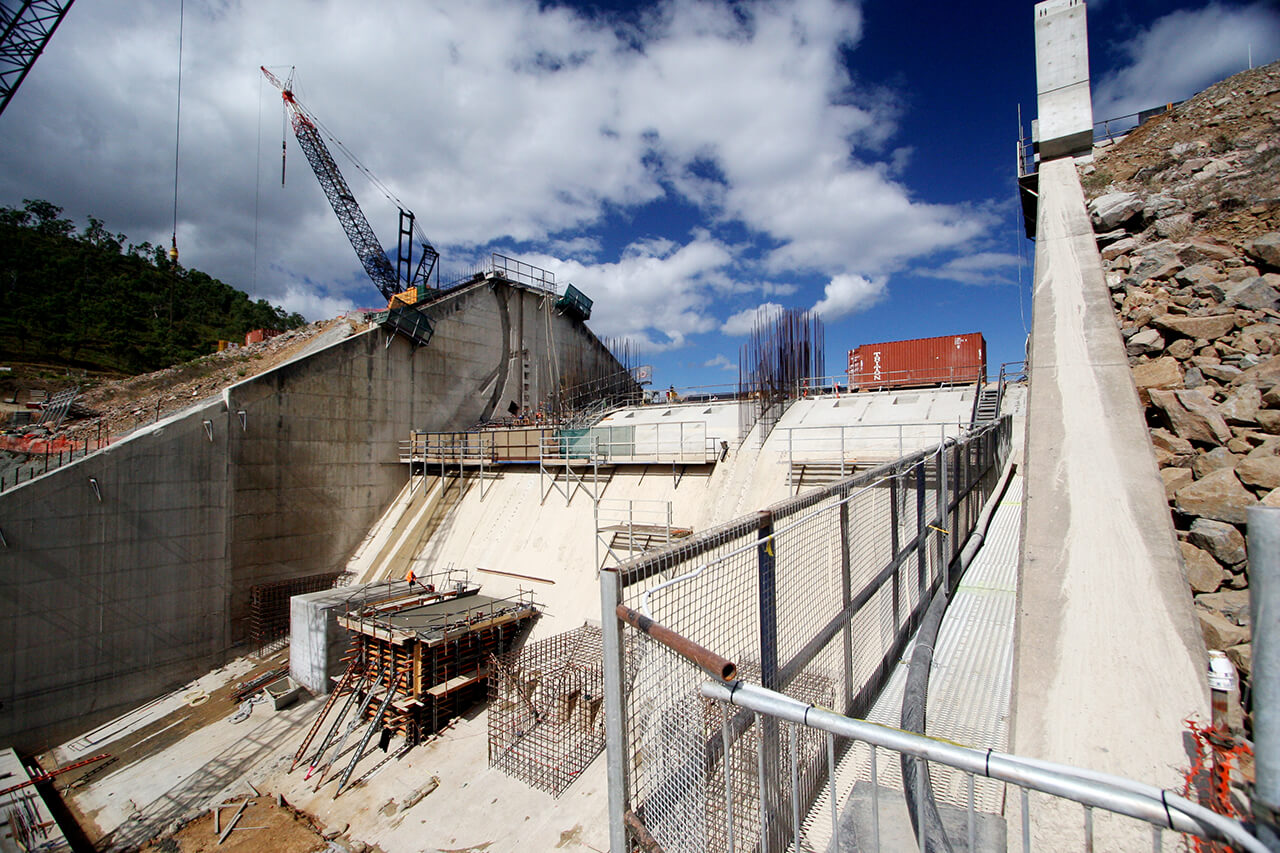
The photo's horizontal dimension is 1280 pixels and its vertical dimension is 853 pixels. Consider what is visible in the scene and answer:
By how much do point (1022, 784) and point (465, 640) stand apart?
1298 centimetres

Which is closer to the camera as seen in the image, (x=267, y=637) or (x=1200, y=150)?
(x=1200, y=150)

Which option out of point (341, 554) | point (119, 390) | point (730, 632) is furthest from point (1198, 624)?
point (119, 390)

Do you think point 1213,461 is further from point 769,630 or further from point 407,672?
point 407,672

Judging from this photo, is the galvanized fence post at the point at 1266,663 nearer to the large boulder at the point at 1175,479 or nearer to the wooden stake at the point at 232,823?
the large boulder at the point at 1175,479

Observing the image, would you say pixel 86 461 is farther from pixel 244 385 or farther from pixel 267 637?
pixel 267 637

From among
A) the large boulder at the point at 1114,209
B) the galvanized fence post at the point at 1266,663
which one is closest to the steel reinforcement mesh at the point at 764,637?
the galvanized fence post at the point at 1266,663

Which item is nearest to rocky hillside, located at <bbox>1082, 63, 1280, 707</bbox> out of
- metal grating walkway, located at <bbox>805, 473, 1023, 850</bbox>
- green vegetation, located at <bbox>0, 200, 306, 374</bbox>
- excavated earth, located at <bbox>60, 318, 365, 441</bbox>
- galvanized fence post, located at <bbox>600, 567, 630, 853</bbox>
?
metal grating walkway, located at <bbox>805, 473, 1023, 850</bbox>

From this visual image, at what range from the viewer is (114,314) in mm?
41750

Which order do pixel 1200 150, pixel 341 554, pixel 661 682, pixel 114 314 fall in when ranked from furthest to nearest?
pixel 114 314
pixel 341 554
pixel 1200 150
pixel 661 682

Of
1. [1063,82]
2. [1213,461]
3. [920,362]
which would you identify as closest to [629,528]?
[1213,461]

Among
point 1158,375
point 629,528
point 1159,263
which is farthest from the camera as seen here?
point 629,528

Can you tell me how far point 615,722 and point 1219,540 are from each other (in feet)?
17.1

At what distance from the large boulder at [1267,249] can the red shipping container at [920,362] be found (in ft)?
40.9

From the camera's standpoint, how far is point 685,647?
2.08 metres
